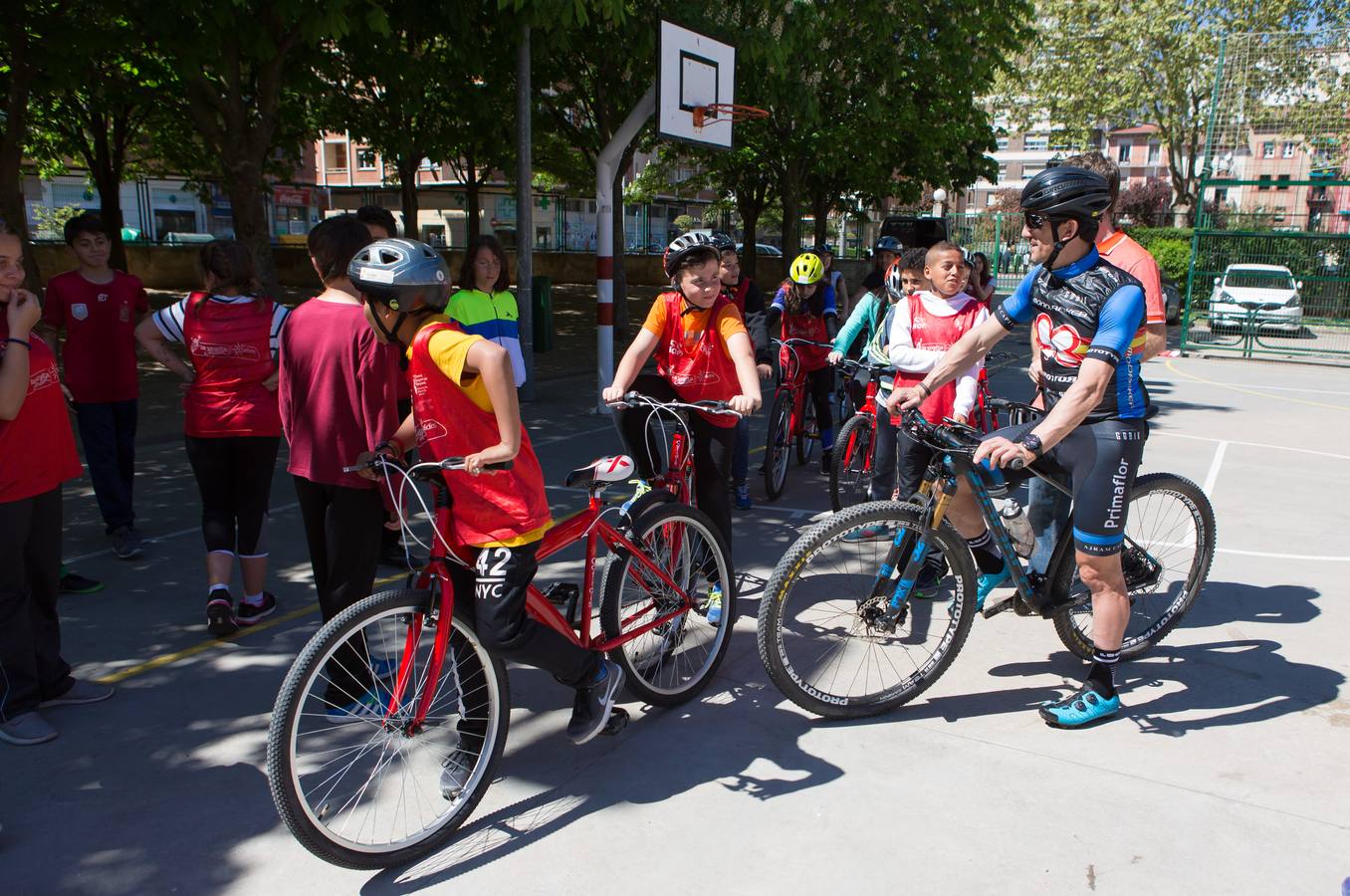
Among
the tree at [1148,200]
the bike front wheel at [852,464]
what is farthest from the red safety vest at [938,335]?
the tree at [1148,200]

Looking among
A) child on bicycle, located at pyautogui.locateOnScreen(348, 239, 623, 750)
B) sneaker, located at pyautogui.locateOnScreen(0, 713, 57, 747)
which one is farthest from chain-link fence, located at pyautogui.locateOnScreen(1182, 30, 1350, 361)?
sneaker, located at pyautogui.locateOnScreen(0, 713, 57, 747)

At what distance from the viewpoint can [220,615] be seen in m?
4.62

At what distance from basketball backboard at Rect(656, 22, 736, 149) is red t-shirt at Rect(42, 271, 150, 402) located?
6.73 m

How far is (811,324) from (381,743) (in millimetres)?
5041

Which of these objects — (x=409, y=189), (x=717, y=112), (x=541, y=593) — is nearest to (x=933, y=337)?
(x=541, y=593)

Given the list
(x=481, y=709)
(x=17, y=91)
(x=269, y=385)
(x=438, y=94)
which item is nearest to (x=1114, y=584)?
(x=481, y=709)

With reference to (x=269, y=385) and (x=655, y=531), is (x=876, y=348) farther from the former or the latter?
(x=269, y=385)

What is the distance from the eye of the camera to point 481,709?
3.21m

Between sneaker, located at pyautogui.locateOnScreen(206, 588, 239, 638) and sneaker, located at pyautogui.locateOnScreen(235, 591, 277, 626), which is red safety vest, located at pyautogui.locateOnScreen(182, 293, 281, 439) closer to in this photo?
sneaker, located at pyautogui.locateOnScreen(206, 588, 239, 638)

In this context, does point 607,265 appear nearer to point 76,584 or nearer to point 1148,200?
point 76,584

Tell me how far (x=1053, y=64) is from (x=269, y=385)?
3547cm

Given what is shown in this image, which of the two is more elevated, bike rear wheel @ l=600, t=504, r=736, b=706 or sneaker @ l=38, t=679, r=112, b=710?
bike rear wheel @ l=600, t=504, r=736, b=706

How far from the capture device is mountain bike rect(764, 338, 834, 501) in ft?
23.6

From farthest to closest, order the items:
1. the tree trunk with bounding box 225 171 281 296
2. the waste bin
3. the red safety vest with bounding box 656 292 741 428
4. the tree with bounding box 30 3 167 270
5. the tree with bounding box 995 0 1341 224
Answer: the tree with bounding box 995 0 1341 224, the waste bin, the tree with bounding box 30 3 167 270, the tree trunk with bounding box 225 171 281 296, the red safety vest with bounding box 656 292 741 428
